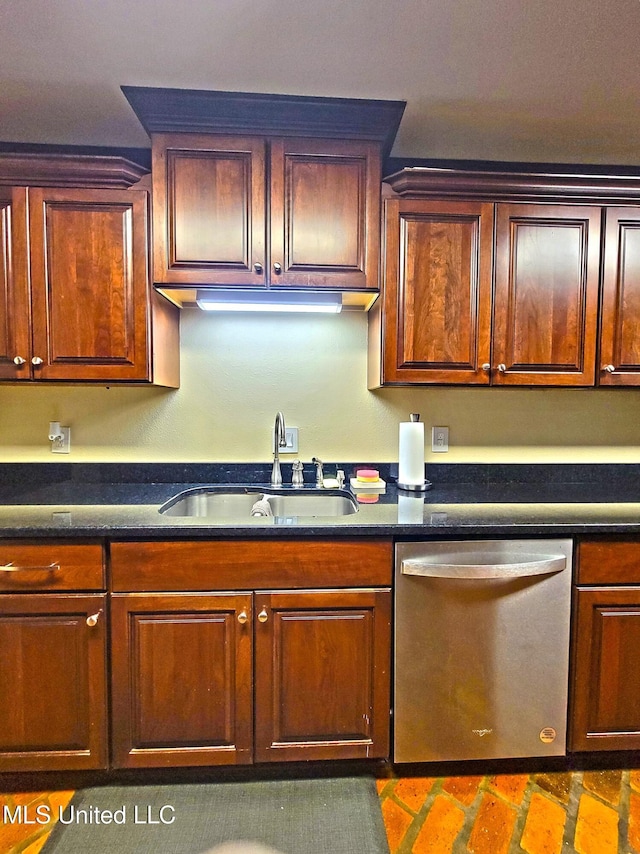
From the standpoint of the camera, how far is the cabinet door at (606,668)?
4.60ft

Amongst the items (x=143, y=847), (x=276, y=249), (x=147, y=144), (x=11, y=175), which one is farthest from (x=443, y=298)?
(x=143, y=847)

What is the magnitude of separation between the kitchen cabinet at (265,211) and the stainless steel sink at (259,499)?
872mm

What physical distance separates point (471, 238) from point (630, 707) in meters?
1.78

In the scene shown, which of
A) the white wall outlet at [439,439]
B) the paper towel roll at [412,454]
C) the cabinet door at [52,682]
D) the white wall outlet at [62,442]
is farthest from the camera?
the white wall outlet at [439,439]

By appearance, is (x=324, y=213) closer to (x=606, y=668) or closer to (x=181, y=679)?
(x=181, y=679)

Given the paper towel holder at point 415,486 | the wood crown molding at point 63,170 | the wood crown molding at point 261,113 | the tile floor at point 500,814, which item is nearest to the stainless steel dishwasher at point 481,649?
the tile floor at point 500,814

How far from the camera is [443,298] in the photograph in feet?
5.39

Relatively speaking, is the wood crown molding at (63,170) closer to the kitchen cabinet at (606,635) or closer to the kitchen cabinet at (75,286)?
the kitchen cabinet at (75,286)

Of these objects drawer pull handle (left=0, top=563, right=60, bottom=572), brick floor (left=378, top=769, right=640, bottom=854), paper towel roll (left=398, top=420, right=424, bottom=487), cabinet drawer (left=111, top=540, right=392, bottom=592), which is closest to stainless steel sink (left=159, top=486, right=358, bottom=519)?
paper towel roll (left=398, top=420, right=424, bottom=487)

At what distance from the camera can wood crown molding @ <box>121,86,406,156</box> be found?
4.81ft

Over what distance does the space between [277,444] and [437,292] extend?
3.03 feet

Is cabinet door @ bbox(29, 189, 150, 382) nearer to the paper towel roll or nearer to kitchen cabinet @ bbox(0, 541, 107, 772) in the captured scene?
kitchen cabinet @ bbox(0, 541, 107, 772)

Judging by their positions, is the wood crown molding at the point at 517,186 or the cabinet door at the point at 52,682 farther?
the wood crown molding at the point at 517,186

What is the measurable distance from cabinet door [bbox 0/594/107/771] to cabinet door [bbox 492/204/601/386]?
1730 mm
